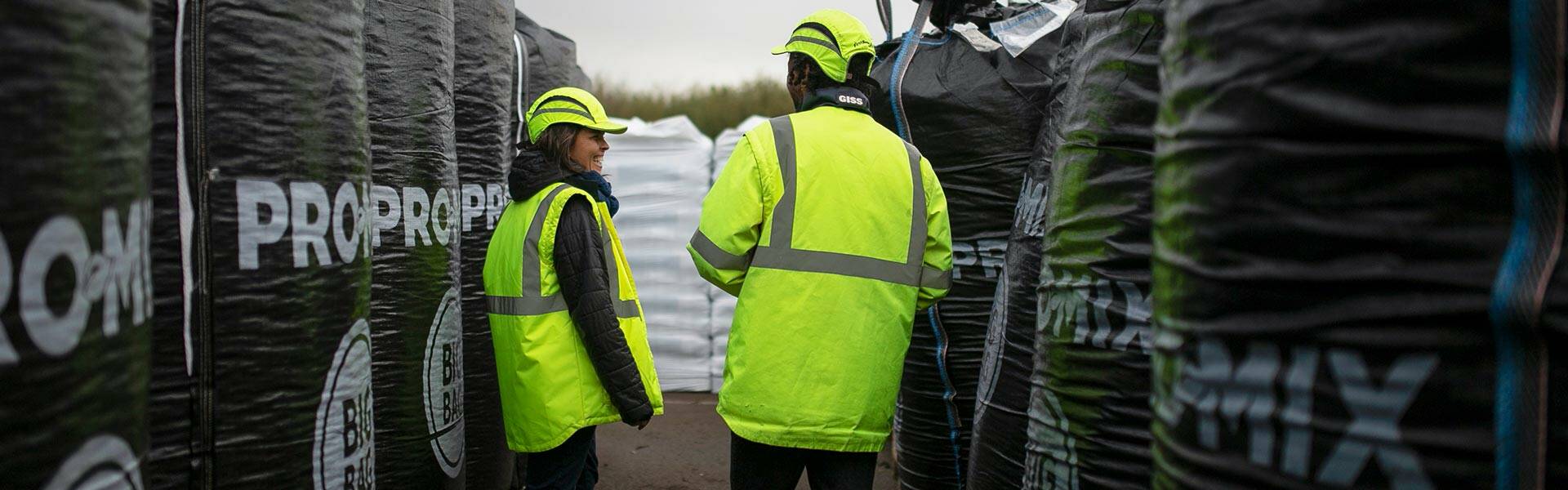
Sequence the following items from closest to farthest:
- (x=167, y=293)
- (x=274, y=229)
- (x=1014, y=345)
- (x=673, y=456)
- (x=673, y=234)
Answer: (x=167, y=293) < (x=274, y=229) < (x=1014, y=345) < (x=673, y=456) < (x=673, y=234)

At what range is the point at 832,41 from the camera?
2.63m

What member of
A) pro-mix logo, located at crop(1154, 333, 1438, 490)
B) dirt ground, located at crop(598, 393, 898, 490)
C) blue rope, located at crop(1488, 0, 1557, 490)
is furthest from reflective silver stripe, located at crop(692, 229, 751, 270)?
dirt ground, located at crop(598, 393, 898, 490)

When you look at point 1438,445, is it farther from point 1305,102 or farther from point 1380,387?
point 1305,102

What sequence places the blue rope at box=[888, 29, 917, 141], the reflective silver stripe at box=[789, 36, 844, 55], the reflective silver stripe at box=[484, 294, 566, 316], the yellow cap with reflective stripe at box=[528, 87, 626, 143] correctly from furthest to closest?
the blue rope at box=[888, 29, 917, 141] → the yellow cap with reflective stripe at box=[528, 87, 626, 143] → the reflective silver stripe at box=[484, 294, 566, 316] → the reflective silver stripe at box=[789, 36, 844, 55]

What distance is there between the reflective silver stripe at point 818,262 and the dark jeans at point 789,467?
418mm

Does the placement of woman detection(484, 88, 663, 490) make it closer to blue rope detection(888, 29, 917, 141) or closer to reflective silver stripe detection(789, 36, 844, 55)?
reflective silver stripe detection(789, 36, 844, 55)

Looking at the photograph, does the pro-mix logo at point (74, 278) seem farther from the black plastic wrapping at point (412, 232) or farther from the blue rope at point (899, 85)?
the blue rope at point (899, 85)

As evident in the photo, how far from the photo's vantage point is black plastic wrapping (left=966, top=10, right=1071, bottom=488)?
248 cm

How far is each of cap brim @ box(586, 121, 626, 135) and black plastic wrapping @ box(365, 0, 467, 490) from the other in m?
0.41

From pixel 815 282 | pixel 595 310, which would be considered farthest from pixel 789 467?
pixel 595 310

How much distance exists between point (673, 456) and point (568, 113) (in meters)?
2.46

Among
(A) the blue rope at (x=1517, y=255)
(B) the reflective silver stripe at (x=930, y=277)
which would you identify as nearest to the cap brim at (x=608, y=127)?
(B) the reflective silver stripe at (x=930, y=277)

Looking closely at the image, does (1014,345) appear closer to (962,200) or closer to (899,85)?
(962,200)

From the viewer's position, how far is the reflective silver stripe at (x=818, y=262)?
244cm
